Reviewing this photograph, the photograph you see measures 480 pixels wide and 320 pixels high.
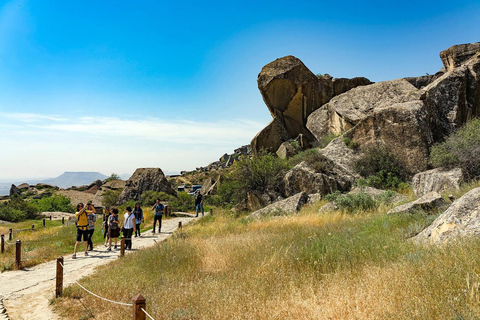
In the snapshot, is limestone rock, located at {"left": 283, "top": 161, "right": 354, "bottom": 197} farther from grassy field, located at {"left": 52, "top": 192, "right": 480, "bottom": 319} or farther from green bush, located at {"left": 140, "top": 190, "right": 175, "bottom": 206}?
green bush, located at {"left": 140, "top": 190, "right": 175, "bottom": 206}

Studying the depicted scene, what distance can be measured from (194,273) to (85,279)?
342cm

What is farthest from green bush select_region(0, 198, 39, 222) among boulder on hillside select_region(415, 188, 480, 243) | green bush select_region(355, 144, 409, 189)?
boulder on hillside select_region(415, 188, 480, 243)

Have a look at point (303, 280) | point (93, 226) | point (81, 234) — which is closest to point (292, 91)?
point (93, 226)

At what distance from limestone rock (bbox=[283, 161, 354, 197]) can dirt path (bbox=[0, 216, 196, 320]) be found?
36.9 feet

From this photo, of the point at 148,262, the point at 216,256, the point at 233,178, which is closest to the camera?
the point at 216,256

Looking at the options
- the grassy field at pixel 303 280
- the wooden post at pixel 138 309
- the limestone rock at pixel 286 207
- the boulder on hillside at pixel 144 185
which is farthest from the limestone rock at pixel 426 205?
the boulder on hillside at pixel 144 185

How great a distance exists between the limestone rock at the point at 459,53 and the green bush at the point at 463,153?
1363 cm

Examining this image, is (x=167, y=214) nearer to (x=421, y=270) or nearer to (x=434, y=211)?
(x=434, y=211)

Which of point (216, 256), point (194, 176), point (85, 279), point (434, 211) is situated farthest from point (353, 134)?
point (194, 176)

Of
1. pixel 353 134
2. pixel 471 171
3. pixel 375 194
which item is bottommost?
pixel 375 194

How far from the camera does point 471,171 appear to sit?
16.3 m

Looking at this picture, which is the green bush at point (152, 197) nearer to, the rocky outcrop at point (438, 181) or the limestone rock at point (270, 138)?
the limestone rock at point (270, 138)

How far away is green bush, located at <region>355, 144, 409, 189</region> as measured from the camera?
64.8 ft

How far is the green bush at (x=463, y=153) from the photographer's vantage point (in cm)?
1631
